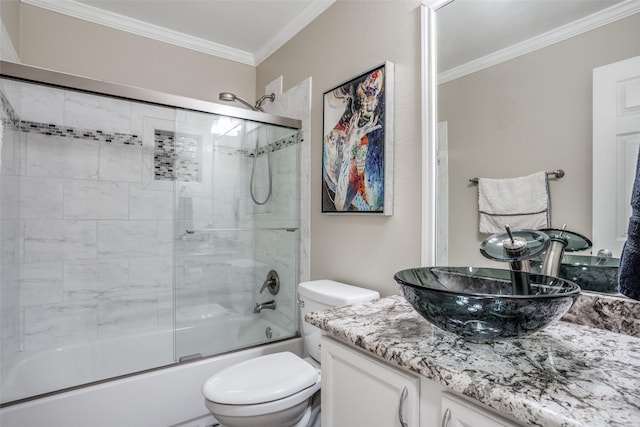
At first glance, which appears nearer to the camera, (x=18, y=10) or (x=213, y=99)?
(x=18, y=10)

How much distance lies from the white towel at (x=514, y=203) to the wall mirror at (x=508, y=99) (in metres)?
0.02

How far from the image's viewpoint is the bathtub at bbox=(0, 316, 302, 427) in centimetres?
153

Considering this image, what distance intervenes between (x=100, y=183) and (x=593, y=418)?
2612 mm

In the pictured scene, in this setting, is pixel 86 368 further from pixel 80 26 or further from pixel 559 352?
pixel 559 352

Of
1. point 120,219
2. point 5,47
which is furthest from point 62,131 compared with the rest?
point 120,219

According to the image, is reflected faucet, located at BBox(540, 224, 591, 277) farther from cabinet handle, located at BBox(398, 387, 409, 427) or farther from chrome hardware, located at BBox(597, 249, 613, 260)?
cabinet handle, located at BBox(398, 387, 409, 427)

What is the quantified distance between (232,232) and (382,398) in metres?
1.54

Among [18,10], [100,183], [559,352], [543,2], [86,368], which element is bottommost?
[86,368]

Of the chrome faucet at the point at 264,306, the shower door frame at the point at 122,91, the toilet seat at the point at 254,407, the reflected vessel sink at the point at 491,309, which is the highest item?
the shower door frame at the point at 122,91

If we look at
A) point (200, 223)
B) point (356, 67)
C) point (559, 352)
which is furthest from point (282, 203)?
point (559, 352)

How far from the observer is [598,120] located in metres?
0.96

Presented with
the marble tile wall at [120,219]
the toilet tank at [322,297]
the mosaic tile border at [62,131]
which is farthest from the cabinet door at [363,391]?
the mosaic tile border at [62,131]

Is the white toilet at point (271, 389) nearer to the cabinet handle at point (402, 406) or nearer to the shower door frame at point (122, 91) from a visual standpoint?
the cabinet handle at point (402, 406)

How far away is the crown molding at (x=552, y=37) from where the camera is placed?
940 millimetres
